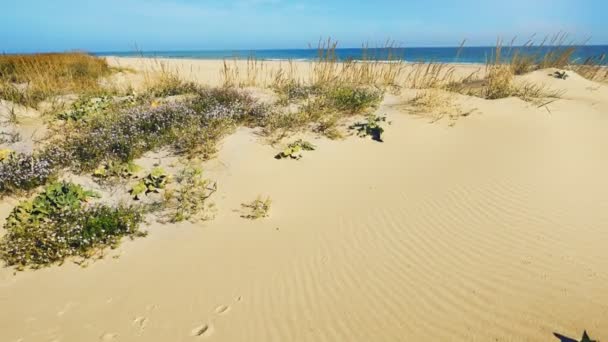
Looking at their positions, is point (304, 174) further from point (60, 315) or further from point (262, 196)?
point (60, 315)

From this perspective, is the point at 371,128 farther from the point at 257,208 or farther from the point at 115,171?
the point at 115,171

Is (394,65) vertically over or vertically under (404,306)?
over

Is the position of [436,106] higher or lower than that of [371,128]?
higher

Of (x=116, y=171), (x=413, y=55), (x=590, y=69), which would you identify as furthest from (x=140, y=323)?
(x=413, y=55)

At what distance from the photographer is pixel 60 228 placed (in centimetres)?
392

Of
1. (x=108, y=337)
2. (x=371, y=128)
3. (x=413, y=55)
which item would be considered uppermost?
(x=371, y=128)

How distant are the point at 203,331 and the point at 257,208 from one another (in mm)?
1907

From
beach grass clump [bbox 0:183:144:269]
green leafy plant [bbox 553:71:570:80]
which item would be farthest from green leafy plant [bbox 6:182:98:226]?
green leafy plant [bbox 553:71:570:80]

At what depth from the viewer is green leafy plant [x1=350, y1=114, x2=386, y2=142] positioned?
6.75 meters

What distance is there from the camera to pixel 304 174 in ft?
18.3

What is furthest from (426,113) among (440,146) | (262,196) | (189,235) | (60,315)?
(60,315)

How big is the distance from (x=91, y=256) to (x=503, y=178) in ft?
18.1

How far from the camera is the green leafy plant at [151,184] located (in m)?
4.77

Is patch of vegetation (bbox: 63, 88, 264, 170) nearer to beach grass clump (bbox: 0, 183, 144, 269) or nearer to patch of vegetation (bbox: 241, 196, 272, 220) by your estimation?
beach grass clump (bbox: 0, 183, 144, 269)
